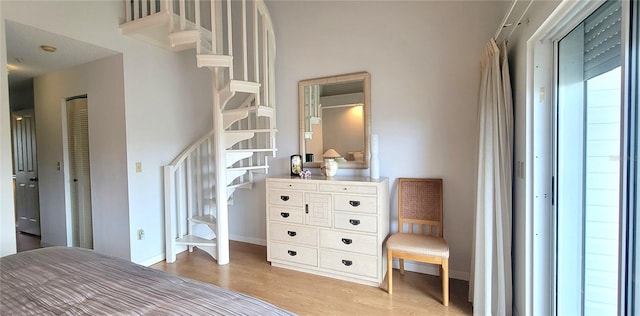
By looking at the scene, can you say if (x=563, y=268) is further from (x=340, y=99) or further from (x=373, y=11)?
(x=373, y=11)

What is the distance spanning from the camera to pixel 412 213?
8.37 ft

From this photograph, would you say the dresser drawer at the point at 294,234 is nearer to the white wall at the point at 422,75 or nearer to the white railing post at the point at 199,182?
the white wall at the point at 422,75

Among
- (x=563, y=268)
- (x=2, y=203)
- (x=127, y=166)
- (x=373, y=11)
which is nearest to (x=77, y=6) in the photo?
(x=127, y=166)

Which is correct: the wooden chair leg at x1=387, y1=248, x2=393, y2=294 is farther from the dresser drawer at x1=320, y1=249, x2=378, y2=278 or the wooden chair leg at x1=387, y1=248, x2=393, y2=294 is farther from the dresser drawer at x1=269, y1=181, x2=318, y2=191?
the dresser drawer at x1=269, y1=181, x2=318, y2=191

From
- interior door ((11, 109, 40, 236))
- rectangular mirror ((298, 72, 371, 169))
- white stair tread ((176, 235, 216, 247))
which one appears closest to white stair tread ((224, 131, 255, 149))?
rectangular mirror ((298, 72, 371, 169))

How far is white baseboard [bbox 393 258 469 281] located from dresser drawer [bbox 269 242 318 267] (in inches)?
32.9

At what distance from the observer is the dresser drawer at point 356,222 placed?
7.65 feet

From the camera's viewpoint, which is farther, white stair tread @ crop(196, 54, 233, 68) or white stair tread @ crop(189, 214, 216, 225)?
white stair tread @ crop(189, 214, 216, 225)

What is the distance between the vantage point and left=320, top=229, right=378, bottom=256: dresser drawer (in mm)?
2338

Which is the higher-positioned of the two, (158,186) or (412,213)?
(158,186)

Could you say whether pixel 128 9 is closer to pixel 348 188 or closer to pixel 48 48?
pixel 48 48

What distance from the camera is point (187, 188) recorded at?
328cm

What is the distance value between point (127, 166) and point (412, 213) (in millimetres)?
2871

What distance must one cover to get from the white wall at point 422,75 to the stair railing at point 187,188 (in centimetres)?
177
